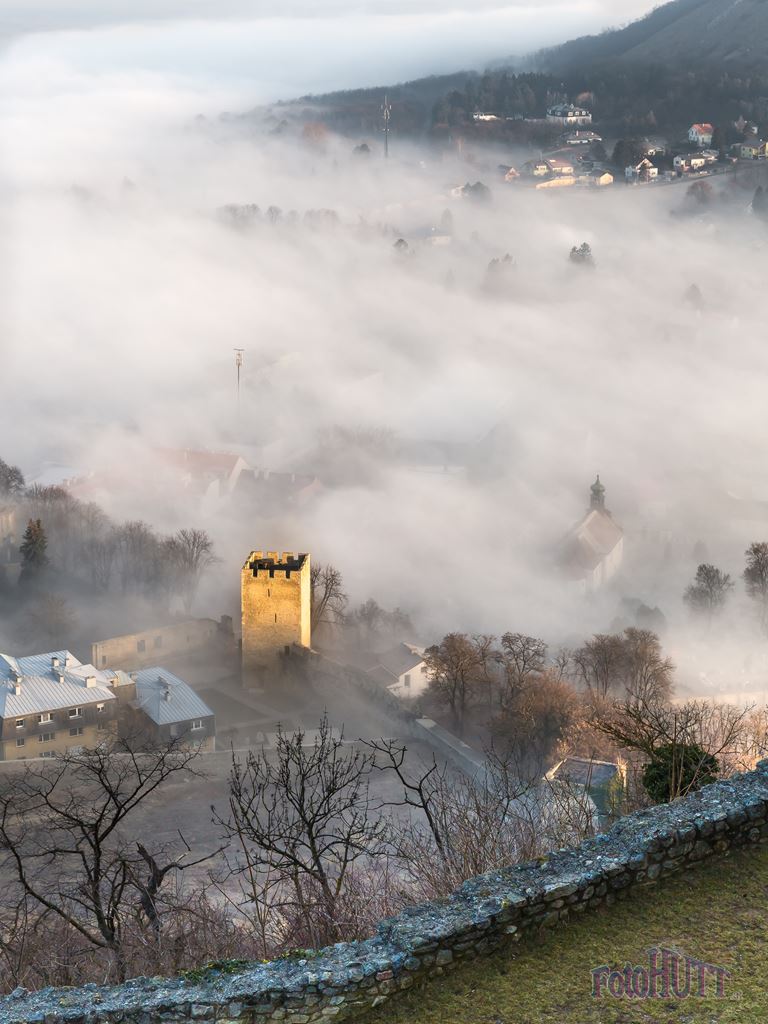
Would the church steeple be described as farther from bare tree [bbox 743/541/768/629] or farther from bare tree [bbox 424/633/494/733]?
bare tree [bbox 424/633/494/733]

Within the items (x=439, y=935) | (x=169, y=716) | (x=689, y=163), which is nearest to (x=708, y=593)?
(x=169, y=716)

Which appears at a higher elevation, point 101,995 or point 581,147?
point 581,147

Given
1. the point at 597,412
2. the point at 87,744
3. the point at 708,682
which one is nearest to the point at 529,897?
the point at 87,744

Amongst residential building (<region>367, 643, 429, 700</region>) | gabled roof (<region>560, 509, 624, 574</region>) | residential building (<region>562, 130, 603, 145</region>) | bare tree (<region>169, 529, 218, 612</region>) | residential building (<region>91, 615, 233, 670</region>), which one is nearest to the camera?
residential building (<region>367, 643, 429, 700</region>)

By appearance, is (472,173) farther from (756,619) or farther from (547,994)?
(547,994)

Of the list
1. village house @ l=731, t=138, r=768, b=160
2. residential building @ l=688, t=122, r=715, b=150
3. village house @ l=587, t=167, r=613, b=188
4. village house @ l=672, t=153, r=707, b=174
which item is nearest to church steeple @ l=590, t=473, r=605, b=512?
village house @ l=672, t=153, r=707, b=174

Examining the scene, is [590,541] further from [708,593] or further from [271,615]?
[271,615]
